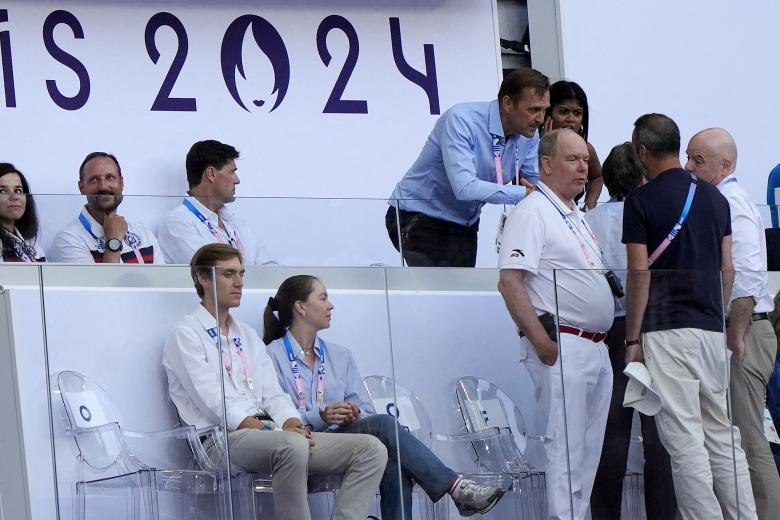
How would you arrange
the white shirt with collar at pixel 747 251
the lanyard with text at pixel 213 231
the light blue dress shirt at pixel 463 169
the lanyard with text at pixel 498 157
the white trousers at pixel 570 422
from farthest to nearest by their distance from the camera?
1. the lanyard with text at pixel 498 157
2. the light blue dress shirt at pixel 463 169
3. the white shirt with collar at pixel 747 251
4. the lanyard with text at pixel 213 231
5. the white trousers at pixel 570 422

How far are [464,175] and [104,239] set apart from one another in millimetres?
1571

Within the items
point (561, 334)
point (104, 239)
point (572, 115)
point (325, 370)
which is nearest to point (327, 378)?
point (325, 370)

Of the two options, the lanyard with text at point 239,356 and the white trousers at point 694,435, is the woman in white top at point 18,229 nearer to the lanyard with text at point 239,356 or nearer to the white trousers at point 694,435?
the lanyard with text at point 239,356

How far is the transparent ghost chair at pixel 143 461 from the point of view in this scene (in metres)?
5.87

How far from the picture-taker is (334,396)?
20.3 feet

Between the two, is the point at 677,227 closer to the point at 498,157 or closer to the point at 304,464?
the point at 498,157

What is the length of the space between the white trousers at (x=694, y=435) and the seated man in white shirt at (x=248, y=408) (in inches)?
42.5

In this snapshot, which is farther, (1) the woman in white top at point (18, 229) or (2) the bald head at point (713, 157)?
(2) the bald head at point (713, 157)

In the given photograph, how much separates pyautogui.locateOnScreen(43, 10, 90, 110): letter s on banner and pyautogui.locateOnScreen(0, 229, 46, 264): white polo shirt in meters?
2.96

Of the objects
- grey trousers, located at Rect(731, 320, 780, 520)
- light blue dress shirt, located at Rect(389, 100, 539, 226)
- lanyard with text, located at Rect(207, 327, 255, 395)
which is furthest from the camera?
light blue dress shirt, located at Rect(389, 100, 539, 226)

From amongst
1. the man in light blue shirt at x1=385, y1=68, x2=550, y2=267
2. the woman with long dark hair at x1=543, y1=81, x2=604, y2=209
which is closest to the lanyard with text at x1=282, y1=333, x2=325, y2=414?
the man in light blue shirt at x1=385, y1=68, x2=550, y2=267

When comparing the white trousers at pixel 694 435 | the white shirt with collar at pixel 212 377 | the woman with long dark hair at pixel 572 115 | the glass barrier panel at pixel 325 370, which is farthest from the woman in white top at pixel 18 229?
the woman with long dark hair at pixel 572 115

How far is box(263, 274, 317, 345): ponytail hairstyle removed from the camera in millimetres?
6152

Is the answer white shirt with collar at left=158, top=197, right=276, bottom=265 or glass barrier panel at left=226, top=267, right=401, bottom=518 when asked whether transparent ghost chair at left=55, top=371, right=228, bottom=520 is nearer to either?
glass barrier panel at left=226, top=267, right=401, bottom=518
